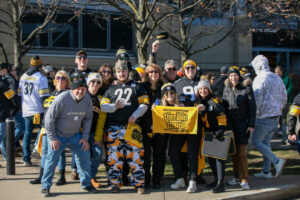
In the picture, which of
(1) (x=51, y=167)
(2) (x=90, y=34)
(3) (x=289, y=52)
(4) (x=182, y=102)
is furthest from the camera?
(3) (x=289, y=52)

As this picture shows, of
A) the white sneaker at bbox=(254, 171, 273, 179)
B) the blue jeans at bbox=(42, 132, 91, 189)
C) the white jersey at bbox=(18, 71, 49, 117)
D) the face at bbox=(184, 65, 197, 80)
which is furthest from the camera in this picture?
the white jersey at bbox=(18, 71, 49, 117)

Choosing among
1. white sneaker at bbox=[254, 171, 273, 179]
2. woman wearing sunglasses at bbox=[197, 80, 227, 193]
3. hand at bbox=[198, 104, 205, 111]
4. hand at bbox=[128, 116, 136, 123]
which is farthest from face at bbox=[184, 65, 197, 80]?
white sneaker at bbox=[254, 171, 273, 179]

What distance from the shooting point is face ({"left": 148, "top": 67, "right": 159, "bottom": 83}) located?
584 cm

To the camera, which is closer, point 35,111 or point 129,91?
point 129,91

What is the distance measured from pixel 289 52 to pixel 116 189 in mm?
22239

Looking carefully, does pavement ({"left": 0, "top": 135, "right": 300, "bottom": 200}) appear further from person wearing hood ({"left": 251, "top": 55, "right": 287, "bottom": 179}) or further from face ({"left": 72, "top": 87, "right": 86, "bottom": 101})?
face ({"left": 72, "top": 87, "right": 86, "bottom": 101})

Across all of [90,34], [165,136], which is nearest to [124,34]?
[90,34]

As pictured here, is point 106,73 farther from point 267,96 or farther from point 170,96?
point 267,96

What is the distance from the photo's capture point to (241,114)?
567 centimetres

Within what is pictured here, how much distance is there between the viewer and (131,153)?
5387 millimetres

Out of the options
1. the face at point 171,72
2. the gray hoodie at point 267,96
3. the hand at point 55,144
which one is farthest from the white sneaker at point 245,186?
the hand at point 55,144

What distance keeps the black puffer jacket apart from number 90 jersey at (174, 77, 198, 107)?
2.14 ft

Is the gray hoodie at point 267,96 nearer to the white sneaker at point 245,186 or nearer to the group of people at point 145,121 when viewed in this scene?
the group of people at point 145,121

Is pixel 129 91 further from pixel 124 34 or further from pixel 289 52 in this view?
pixel 289 52
